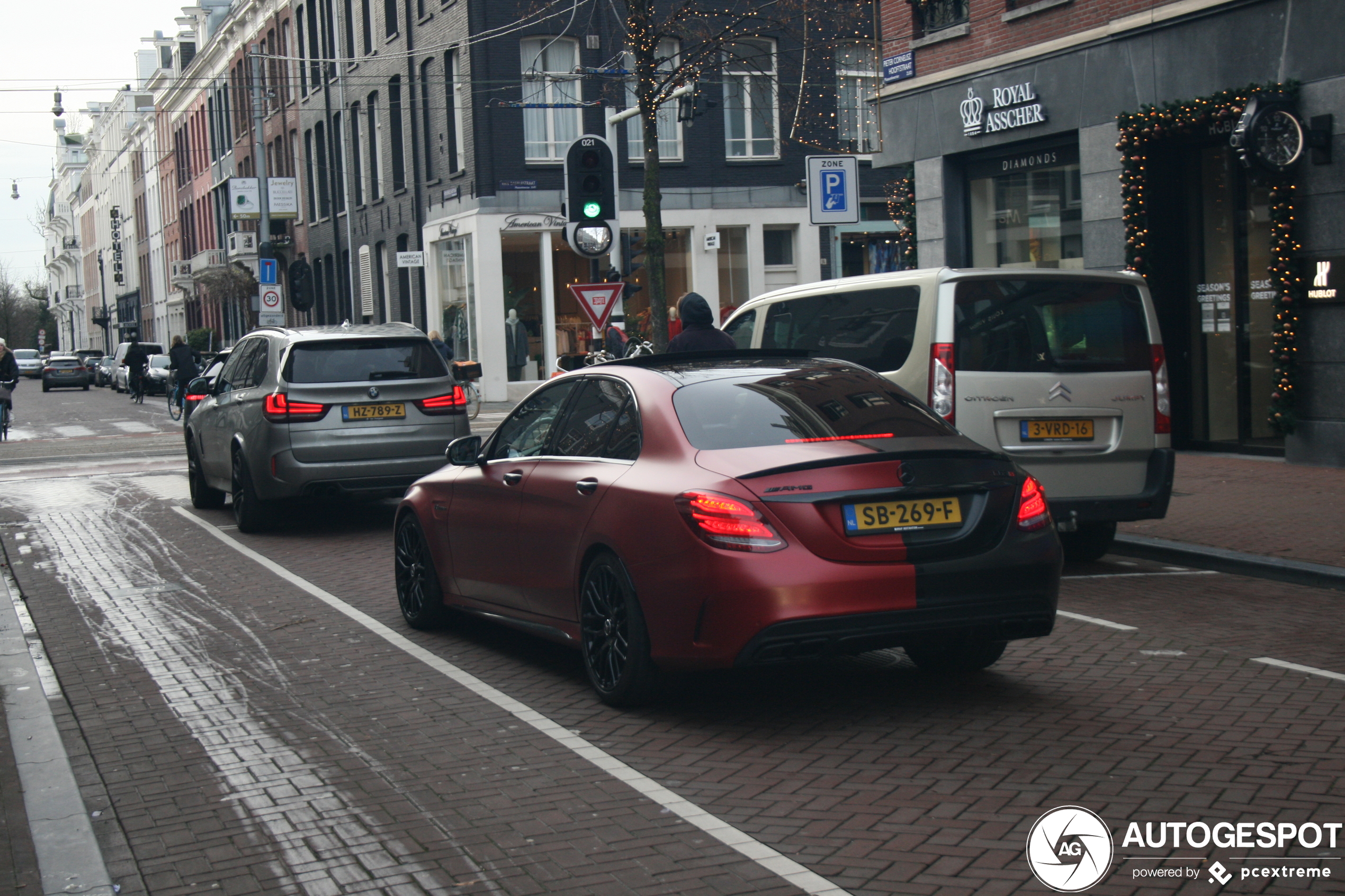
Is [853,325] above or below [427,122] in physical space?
below

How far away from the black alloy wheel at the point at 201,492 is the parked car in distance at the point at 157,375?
35.4 meters

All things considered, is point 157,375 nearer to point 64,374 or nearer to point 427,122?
point 64,374

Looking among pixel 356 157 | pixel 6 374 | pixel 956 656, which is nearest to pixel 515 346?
pixel 6 374

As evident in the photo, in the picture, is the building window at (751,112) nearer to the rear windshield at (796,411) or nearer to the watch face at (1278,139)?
the watch face at (1278,139)

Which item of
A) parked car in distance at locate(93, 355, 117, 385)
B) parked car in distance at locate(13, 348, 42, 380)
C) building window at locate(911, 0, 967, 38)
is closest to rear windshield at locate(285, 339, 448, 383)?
building window at locate(911, 0, 967, 38)

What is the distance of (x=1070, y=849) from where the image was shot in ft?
14.0

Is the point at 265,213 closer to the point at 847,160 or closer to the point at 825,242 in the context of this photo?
the point at 825,242

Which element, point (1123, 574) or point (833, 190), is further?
point (833, 190)

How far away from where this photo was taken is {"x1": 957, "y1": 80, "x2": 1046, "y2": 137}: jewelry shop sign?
1794 centimetres

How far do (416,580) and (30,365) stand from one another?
290ft

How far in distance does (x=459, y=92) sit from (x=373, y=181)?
8.96m

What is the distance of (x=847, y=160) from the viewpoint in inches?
634

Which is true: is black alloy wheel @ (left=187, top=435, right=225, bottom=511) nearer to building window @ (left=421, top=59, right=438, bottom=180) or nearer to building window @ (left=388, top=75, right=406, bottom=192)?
building window @ (left=421, top=59, right=438, bottom=180)

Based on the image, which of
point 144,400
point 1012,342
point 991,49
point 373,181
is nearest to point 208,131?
point 144,400
